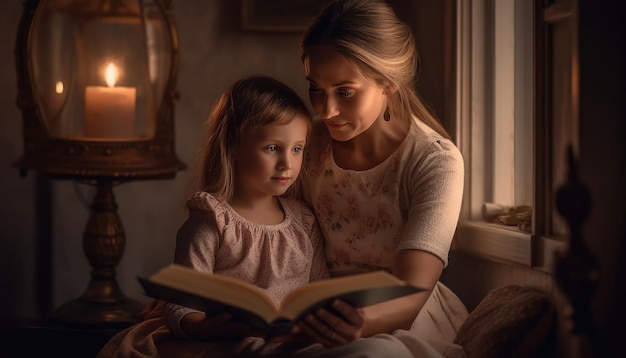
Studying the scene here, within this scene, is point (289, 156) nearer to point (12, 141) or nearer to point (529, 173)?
point (529, 173)

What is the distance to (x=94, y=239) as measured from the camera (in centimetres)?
Answer: 286

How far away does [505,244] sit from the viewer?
2.28m

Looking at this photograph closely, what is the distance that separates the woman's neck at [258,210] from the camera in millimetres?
2215

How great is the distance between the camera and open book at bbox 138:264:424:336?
5.30 feet

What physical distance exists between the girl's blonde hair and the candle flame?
25.9 inches

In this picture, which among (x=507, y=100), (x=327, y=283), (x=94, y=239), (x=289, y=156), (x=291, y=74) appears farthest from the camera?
(x=291, y=74)

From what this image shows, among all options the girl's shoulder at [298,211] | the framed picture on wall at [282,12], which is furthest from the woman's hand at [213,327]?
the framed picture on wall at [282,12]

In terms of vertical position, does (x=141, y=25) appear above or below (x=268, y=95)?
above

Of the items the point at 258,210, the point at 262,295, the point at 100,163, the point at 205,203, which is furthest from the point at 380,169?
the point at 100,163

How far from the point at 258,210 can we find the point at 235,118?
0.23 metres

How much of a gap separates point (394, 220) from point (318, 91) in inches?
14.6

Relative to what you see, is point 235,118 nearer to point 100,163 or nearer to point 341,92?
point 341,92

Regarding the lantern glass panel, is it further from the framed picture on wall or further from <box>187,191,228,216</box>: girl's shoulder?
<box>187,191,228,216</box>: girl's shoulder

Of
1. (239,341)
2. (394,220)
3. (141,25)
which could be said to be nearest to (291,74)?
(141,25)
